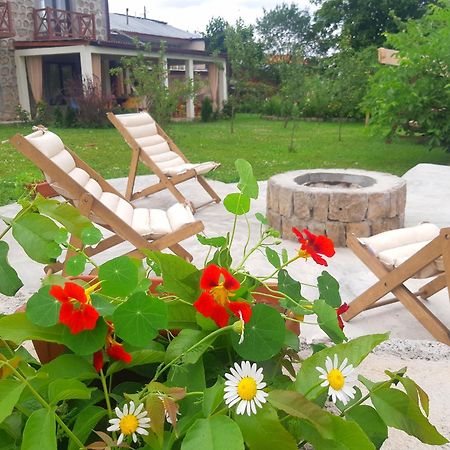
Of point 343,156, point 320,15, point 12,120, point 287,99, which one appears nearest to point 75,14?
point 12,120

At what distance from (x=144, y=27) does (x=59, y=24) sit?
11.7m

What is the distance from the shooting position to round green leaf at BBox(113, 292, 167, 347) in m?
0.81

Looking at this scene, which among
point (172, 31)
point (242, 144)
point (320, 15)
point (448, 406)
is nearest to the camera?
point (448, 406)

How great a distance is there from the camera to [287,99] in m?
12.4

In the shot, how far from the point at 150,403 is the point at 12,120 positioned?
17200mm

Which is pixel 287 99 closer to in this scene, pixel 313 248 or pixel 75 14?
Answer: pixel 75 14

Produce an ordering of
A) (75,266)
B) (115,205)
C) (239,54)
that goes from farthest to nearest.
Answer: (239,54) → (115,205) → (75,266)

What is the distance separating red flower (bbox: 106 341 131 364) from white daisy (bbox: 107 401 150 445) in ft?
0.38

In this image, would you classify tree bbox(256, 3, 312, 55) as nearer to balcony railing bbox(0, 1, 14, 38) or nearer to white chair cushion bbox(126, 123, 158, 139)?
balcony railing bbox(0, 1, 14, 38)

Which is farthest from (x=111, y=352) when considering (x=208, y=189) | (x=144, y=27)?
(x=144, y=27)

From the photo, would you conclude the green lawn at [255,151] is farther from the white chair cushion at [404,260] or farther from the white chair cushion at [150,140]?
the white chair cushion at [404,260]

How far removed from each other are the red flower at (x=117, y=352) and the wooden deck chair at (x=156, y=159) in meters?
4.18

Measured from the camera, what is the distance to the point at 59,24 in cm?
1703

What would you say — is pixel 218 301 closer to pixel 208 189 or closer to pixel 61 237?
pixel 61 237
